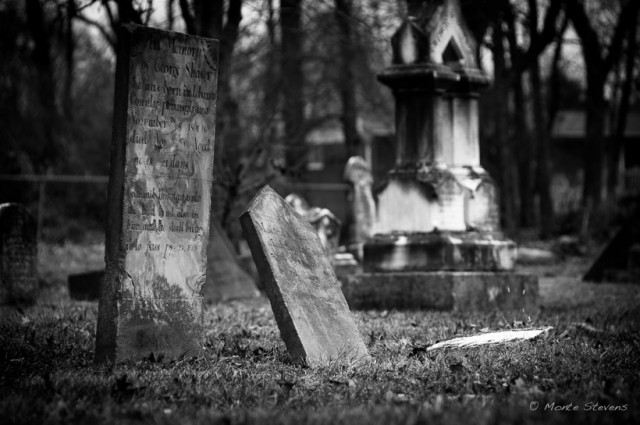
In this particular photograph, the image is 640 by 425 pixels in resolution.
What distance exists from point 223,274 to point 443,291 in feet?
10.7

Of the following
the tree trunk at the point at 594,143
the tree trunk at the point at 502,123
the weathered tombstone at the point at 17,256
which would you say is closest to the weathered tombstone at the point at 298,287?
the weathered tombstone at the point at 17,256

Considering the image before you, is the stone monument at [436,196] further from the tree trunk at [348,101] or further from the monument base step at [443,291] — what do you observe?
the tree trunk at [348,101]

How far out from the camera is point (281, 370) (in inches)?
259

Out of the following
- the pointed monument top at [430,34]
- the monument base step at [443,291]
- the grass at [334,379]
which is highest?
the pointed monument top at [430,34]

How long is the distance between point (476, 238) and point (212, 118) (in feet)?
16.3

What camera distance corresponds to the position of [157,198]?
701cm

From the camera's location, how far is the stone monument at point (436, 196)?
11.2 meters

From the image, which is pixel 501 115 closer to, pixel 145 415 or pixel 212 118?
pixel 212 118

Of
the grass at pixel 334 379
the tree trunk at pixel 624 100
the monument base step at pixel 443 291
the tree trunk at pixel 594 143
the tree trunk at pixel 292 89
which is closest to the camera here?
the grass at pixel 334 379

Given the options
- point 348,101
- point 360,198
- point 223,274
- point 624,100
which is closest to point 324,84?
point 348,101

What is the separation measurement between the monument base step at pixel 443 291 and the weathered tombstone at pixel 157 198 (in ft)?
13.9

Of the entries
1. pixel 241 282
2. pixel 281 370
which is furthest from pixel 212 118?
pixel 241 282

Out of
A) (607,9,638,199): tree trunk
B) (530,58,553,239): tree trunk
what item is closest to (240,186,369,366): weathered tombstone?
(530,58,553,239): tree trunk

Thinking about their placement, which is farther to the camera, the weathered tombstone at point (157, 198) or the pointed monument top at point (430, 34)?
the pointed monument top at point (430, 34)
